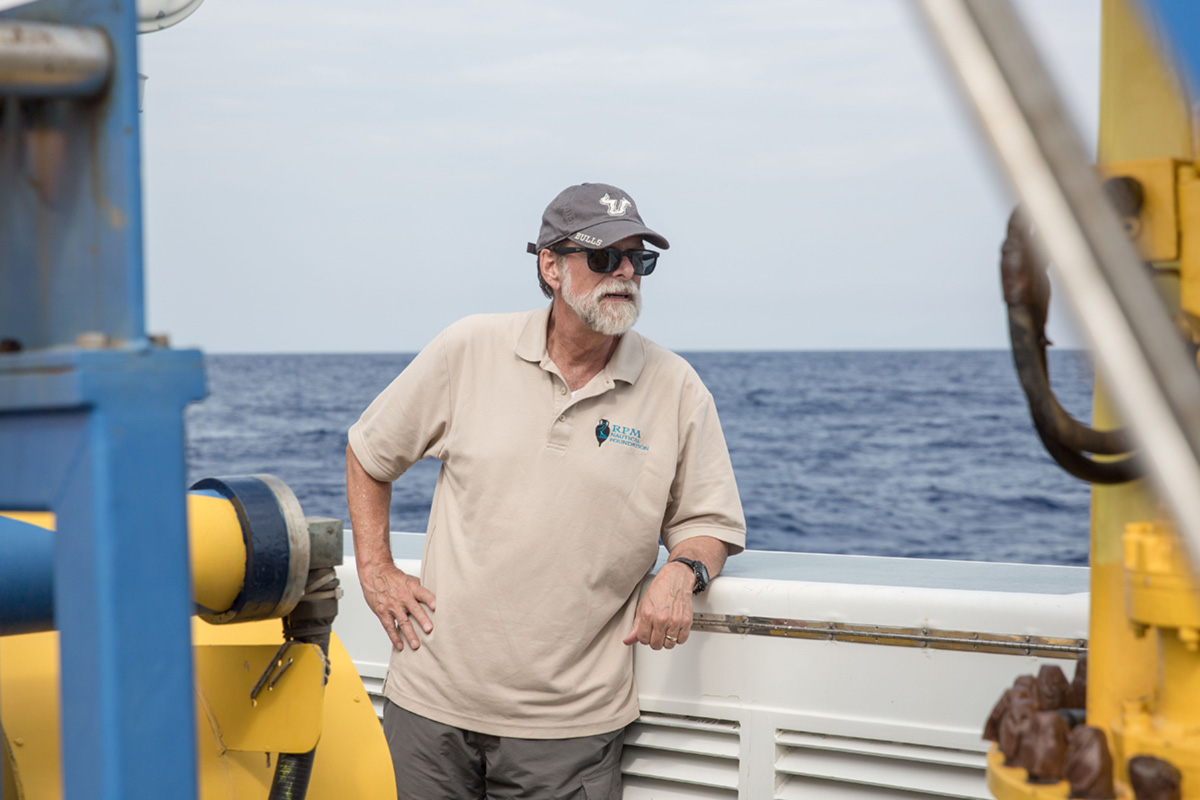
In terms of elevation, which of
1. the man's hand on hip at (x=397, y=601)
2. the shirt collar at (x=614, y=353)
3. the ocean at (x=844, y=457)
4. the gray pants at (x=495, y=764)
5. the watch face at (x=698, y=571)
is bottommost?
the ocean at (x=844, y=457)

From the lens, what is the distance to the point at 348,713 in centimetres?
201

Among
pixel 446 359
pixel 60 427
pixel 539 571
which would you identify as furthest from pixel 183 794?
pixel 446 359

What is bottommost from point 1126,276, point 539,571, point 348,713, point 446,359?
point 348,713

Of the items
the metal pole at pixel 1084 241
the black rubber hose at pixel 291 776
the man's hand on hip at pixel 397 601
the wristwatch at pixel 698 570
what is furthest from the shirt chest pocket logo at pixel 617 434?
the metal pole at pixel 1084 241

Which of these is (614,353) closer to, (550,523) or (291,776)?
(550,523)

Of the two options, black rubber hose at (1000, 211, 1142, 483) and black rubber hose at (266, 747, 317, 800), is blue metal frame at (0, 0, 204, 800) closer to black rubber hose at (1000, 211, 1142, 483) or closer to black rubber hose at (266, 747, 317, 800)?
black rubber hose at (1000, 211, 1142, 483)

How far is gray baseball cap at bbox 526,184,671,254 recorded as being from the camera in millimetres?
2461

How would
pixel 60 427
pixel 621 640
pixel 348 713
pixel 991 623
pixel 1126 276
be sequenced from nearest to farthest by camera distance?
→ pixel 1126 276
pixel 60 427
pixel 348 713
pixel 991 623
pixel 621 640

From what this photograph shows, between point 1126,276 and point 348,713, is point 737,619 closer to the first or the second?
point 348,713

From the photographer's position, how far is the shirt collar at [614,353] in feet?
8.14

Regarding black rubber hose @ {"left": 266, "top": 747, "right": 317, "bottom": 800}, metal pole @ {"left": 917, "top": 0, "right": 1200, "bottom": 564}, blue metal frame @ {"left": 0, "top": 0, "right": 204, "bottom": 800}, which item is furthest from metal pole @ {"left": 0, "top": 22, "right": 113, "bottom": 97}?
black rubber hose @ {"left": 266, "top": 747, "right": 317, "bottom": 800}

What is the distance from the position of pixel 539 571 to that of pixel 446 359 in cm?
50

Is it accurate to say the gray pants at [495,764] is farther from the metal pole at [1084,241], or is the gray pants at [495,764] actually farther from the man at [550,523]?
the metal pole at [1084,241]

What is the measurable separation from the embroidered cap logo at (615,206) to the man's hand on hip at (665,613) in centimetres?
77
